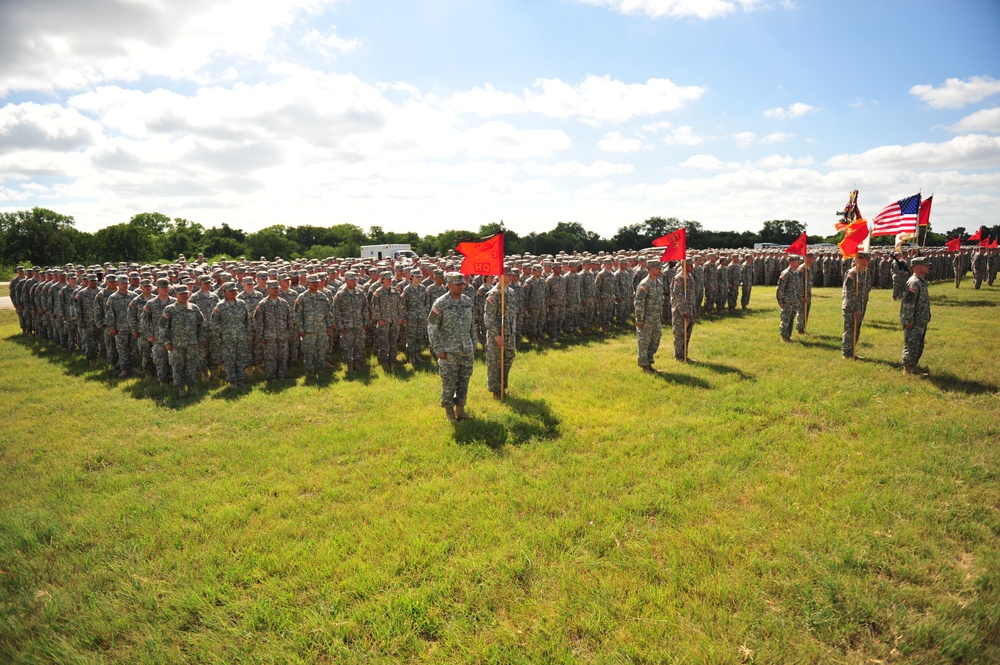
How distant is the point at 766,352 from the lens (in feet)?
43.6

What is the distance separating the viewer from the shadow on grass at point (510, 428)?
25.7 feet

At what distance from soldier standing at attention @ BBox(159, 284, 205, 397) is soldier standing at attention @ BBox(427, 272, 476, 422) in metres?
6.05

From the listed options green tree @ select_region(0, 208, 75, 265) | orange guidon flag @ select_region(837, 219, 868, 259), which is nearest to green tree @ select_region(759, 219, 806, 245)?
orange guidon flag @ select_region(837, 219, 868, 259)

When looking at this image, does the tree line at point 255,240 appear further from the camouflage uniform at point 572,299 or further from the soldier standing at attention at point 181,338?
the soldier standing at attention at point 181,338

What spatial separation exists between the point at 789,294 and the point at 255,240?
62856mm

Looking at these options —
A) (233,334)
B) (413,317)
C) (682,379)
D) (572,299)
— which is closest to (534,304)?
(572,299)

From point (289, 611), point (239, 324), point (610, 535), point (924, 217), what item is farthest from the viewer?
point (924, 217)

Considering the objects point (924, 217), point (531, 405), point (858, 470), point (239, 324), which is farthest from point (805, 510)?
point (924, 217)

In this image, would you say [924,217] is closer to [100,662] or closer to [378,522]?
[378,522]

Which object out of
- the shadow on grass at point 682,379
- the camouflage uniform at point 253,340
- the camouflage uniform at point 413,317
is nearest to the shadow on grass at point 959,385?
the shadow on grass at point 682,379

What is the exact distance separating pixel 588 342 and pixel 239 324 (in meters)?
9.60

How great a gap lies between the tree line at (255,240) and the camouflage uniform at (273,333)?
146 feet

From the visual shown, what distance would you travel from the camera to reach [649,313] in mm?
11414

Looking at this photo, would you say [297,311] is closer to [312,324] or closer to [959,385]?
[312,324]
